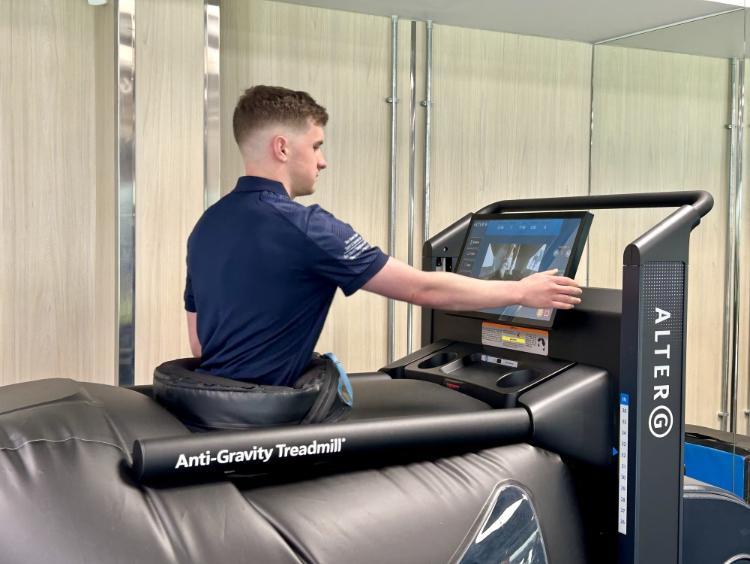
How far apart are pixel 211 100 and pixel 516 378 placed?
2184 mm

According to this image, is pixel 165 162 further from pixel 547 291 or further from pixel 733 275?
pixel 733 275

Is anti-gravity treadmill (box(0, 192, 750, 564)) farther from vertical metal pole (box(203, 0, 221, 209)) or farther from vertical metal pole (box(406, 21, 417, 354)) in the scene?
vertical metal pole (box(406, 21, 417, 354))

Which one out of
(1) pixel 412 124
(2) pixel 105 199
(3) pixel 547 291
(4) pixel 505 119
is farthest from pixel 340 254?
(4) pixel 505 119

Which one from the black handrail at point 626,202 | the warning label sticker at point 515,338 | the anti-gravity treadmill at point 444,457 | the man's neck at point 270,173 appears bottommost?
the anti-gravity treadmill at point 444,457

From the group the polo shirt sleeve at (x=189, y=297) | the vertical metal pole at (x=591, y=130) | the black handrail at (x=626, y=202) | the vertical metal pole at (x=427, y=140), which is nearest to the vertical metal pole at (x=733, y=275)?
the vertical metal pole at (x=591, y=130)

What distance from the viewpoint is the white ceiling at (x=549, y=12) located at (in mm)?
4270

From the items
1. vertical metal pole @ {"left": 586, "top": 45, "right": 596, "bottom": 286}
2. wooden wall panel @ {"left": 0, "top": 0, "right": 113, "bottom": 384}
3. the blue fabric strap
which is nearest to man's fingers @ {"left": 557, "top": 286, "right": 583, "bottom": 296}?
the blue fabric strap

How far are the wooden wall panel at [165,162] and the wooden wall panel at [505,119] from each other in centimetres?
152

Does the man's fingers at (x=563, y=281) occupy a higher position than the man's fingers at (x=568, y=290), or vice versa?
the man's fingers at (x=563, y=281)

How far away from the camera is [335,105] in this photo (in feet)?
15.0

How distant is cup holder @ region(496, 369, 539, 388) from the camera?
7.66ft

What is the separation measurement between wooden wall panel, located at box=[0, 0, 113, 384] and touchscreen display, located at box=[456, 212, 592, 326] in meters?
2.01

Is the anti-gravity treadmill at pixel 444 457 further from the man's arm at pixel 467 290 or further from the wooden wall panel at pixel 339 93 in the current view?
the wooden wall panel at pixel 339 93

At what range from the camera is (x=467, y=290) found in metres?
2.13
